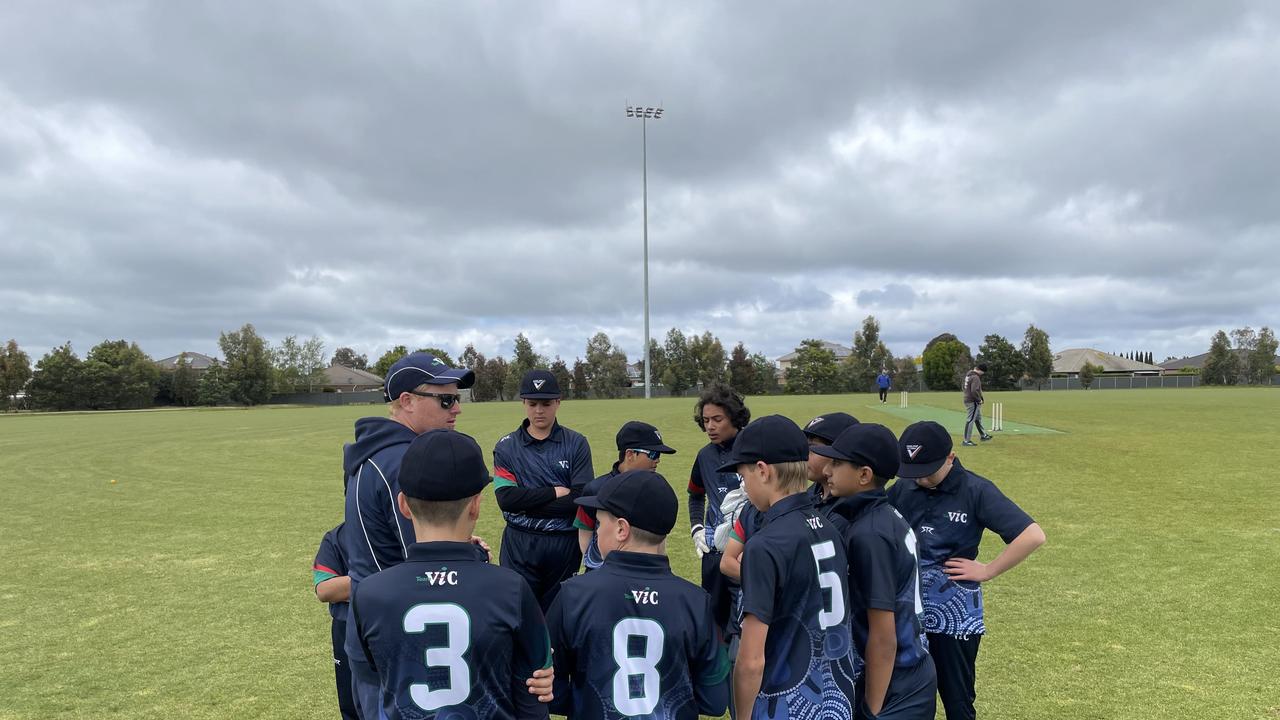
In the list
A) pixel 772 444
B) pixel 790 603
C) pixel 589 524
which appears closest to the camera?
pixel 790 603

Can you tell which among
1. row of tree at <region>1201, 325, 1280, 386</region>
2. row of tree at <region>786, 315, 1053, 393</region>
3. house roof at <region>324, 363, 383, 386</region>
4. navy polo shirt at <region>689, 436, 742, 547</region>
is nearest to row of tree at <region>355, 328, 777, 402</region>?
row of tree at <region>786, 315, 1053, 393</region>

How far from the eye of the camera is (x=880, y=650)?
2916 millimetres

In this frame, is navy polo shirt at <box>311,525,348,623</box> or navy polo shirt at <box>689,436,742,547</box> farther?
navy polo shirt at <box>689,436,742,547</box>

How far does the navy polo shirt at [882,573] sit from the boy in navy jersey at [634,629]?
70cm

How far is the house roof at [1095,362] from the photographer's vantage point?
136m

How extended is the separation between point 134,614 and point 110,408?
90114 mm

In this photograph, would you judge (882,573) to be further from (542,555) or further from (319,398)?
(319,398)

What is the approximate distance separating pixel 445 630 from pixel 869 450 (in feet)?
6.14

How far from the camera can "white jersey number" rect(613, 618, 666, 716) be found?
2525 mm

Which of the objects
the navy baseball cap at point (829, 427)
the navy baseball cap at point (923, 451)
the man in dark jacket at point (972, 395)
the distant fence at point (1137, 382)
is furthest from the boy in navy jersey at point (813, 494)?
the distant fence at point (1137, 382)

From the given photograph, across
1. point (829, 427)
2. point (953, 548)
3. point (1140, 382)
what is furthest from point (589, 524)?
point (1140, 382)

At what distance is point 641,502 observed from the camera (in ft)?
8.41

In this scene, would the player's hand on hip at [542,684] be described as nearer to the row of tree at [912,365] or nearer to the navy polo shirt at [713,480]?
the navy polo shirt at [713,480]

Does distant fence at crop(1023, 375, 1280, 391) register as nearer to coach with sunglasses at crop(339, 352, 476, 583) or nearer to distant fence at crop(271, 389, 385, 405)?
distant fence at crop(271, 389, 385, 405)
